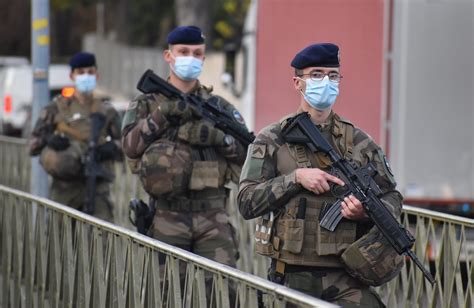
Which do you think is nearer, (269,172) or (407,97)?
(269,172)

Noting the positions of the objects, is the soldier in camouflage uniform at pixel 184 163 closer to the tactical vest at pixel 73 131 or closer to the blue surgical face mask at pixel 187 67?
the blue surgical face mask at pixel 187 67

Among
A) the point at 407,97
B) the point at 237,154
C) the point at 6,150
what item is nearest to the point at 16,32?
the point at 6,150

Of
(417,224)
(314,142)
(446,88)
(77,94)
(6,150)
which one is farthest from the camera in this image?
(6,150)

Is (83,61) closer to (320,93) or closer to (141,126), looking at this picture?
(141,126)

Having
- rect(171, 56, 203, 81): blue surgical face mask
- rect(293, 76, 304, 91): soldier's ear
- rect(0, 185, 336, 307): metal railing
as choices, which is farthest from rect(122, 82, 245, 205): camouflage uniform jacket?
rect(293, 76, 304, 91): soldier's ear

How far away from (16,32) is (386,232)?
48.8 meters

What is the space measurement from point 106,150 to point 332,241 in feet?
14.8

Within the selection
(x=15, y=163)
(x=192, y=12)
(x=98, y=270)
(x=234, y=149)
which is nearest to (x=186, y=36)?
(x=234, y=149)

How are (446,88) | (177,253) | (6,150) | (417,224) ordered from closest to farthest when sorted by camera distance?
(177,253) → (417,224) → (446,88) → (6,150)

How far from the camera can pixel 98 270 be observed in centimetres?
659

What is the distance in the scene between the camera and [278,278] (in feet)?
20.0

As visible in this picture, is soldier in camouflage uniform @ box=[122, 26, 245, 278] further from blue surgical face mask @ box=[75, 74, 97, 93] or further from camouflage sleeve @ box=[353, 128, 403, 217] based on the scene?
blue surgical face mask @ box=[75, 74, 97, 93]

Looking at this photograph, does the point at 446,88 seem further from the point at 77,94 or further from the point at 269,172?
the point at 269,172

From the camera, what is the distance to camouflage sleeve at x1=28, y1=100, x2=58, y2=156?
10.2 metres
